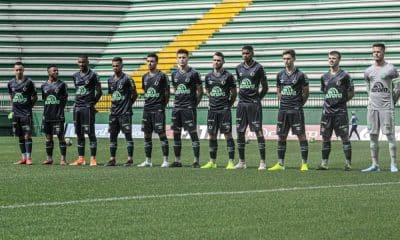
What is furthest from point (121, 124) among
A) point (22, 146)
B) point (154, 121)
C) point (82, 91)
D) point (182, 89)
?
point (22, 146)

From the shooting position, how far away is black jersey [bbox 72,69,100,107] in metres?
20.2

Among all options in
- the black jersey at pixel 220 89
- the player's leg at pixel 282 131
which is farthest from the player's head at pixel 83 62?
the player's leg at pixel 282 131

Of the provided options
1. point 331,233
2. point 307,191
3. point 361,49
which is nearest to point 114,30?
point 361,49

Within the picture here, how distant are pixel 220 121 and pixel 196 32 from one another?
94.0 feet

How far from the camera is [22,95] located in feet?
68.1

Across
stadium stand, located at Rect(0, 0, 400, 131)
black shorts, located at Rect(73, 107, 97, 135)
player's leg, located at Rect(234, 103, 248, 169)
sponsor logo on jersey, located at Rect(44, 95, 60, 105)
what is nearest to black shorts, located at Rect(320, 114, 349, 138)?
player's leg, located at Rect(234, 103, 248, 169)

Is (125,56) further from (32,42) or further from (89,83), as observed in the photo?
(89,83)

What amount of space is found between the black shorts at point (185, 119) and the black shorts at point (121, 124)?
97 centimetres

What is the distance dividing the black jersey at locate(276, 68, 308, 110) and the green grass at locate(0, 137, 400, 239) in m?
1.77

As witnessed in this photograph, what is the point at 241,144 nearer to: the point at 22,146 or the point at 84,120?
the point at 84,120

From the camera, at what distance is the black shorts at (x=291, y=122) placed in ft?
60.8

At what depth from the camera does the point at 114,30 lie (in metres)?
50.1

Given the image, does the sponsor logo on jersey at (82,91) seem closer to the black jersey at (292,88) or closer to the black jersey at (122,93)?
the black jersey at (122,93)

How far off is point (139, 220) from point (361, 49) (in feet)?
113
